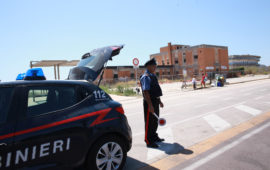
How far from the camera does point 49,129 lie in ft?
8.23

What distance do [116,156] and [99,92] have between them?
1000 mm

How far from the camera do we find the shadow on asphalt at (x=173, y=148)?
4.05 metres

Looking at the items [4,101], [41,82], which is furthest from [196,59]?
[4,101]

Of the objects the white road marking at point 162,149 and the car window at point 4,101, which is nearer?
the car window at point 4,101

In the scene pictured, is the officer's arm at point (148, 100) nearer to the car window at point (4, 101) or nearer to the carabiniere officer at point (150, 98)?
the carabiniere officer at point (150, 98)

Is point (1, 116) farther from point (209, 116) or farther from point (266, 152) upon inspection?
point (209, 116)

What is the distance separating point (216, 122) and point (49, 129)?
17.3 feet

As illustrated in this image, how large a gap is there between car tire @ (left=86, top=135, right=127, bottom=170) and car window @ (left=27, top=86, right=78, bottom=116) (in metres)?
0.71

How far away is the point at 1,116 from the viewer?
7.76 feet

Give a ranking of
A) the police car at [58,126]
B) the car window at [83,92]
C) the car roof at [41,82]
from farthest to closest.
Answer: the car window at [83,92], the car roof at [41,82], the police car at [58,126]

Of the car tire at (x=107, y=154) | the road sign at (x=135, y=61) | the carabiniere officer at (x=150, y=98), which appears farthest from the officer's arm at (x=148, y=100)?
the road sign at (x=135, y=61)

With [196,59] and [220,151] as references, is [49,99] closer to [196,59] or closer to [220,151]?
[220,151]

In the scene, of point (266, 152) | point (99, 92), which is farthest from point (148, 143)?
point (266, 152)

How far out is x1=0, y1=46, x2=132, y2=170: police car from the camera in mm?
2340
